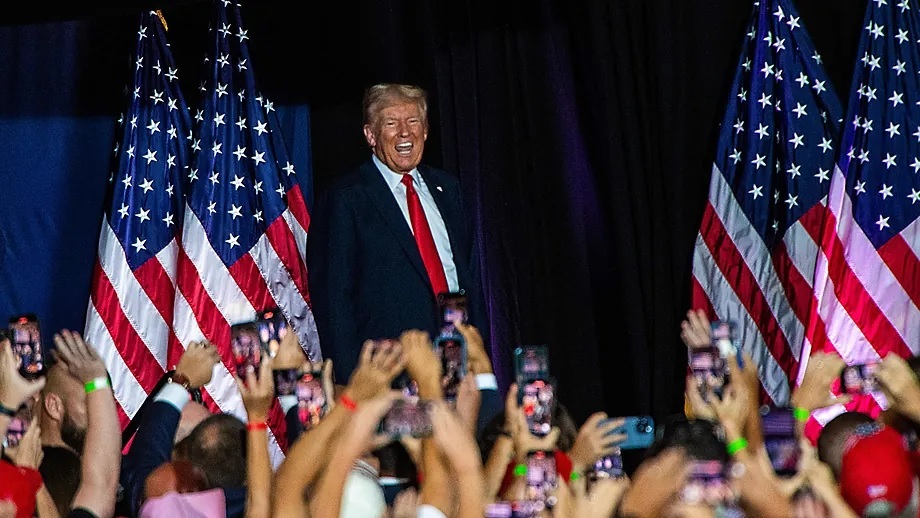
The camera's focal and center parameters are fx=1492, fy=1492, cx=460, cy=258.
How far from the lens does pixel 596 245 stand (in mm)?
6668

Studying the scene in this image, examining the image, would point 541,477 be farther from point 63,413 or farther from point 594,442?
point 63,413

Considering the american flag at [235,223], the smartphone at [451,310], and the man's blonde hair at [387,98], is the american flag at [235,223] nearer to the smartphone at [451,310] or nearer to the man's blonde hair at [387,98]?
the man's blonde hair at [387,98]

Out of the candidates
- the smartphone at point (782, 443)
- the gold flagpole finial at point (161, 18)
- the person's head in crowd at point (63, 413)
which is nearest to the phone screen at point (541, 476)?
the smartphone at point (782, 443)

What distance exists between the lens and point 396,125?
5199 mm

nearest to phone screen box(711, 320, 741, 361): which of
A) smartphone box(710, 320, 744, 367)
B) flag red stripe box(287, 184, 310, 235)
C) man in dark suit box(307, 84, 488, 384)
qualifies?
smartphone box(710, 320, 744, 367)

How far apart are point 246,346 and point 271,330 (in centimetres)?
11

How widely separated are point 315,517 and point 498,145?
12.3ft

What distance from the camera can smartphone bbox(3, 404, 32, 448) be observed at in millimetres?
3705

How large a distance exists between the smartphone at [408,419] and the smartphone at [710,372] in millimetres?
782

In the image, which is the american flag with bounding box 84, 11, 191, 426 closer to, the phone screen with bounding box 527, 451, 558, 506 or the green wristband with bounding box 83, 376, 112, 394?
the green wristband with bounding box 83, 376, 112, 394

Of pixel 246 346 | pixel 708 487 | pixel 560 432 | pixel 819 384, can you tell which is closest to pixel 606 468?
pixel 560 432

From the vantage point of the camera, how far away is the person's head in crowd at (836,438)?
3.54 metres

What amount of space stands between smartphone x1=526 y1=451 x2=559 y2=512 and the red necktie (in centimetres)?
195

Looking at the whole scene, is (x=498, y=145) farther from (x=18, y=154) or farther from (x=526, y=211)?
(x=18, y=154)
